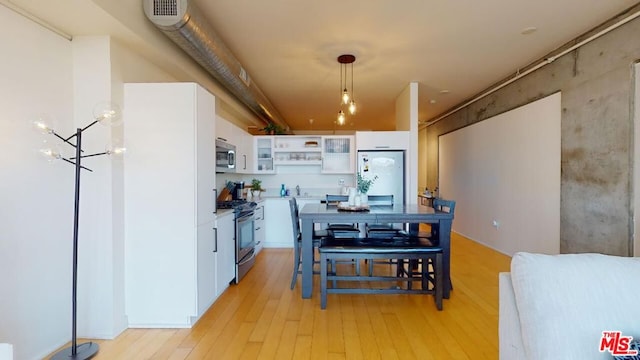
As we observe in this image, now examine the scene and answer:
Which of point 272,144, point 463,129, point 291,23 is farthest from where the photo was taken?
point 463,129

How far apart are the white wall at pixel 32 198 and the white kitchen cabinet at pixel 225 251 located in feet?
3.86

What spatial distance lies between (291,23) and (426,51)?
68.4 inches

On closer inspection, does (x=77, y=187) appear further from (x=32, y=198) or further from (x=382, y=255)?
(x=382, y=255)

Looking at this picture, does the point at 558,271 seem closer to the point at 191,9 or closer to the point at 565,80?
the point at 191,9

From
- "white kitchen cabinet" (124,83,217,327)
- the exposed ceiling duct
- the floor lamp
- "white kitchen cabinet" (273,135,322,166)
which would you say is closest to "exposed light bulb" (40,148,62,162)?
the floor lamp

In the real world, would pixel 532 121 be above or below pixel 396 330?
above

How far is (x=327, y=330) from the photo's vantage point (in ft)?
8.56

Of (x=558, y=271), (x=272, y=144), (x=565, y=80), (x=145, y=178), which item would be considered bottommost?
(x=558, y=271)

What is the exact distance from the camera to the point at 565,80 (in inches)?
147

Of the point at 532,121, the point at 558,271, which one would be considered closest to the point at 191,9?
the point at 558,271

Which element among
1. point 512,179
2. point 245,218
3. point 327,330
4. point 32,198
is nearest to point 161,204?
point 32,198

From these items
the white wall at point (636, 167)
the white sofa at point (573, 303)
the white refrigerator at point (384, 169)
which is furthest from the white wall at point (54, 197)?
the white wall at point (636, 167)

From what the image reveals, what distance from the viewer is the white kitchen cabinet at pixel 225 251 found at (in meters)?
3.21

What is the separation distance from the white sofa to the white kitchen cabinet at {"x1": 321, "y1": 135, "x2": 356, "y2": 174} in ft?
15.4
